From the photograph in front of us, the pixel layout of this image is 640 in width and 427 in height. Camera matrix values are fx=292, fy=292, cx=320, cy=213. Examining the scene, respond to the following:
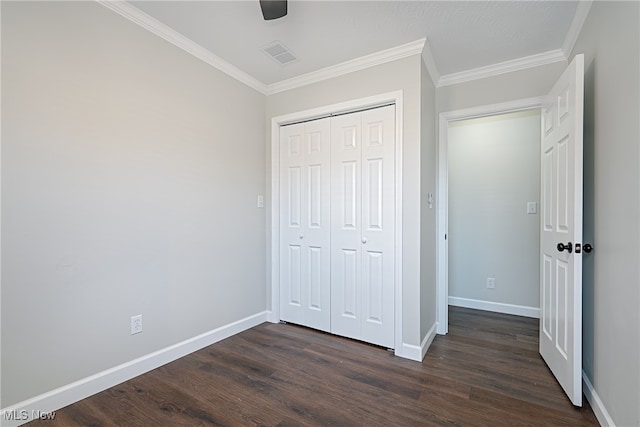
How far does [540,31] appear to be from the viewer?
2.10 meters

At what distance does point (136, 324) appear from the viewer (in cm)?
202

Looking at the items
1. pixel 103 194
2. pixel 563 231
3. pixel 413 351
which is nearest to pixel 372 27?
pixel 563 231

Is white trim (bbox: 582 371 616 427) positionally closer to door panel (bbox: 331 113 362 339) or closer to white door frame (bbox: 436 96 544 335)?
white door frame (bbox: 436 96 544 335)

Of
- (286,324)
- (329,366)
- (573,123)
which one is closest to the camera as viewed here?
(573,123)

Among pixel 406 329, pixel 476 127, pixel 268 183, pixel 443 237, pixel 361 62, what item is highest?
pixel 361 62

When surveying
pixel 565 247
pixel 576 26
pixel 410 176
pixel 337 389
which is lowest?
pixel 337 389

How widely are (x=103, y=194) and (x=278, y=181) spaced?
154cm

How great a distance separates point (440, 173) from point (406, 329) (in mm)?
1470

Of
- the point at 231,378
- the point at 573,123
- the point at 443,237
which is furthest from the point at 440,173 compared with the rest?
the point at 231,378

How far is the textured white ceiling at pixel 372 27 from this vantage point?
1890mm

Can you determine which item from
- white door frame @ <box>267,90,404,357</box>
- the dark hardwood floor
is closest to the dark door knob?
the dark hardwood floor

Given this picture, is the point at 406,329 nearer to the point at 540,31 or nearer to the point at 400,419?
the point at 400,419

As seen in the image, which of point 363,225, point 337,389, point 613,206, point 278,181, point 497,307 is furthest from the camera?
point 497,307

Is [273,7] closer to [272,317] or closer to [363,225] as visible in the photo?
[363,225]
